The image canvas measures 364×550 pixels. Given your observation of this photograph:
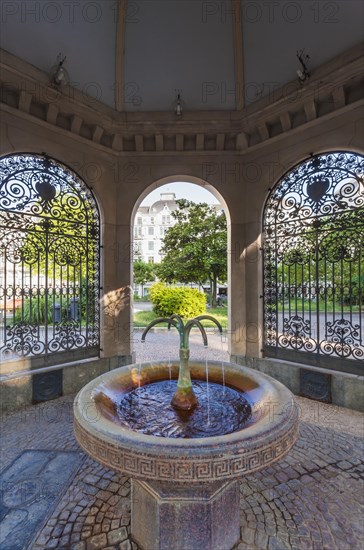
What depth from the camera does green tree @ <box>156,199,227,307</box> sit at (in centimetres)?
1819

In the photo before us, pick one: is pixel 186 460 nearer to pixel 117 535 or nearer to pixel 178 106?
pixel 117 535

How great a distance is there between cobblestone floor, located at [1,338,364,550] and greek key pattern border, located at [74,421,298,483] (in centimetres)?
102

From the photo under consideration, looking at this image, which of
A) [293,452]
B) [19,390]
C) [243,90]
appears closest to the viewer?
[293,452]

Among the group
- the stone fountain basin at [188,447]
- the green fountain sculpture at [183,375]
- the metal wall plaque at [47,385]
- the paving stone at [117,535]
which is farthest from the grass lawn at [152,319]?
the stone fountain basin at [188,447]

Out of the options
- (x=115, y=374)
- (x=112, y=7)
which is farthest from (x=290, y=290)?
(x=112, y=7)

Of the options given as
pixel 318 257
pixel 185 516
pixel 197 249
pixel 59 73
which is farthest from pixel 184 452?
pixel 197 249

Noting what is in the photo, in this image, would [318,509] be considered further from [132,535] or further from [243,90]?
[243,90]

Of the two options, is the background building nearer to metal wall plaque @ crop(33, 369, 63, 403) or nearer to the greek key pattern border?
metal wall plaque @ crop(33, 369, 63, 403)

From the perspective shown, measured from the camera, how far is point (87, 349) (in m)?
5.35

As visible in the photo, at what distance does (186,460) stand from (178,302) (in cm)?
1168

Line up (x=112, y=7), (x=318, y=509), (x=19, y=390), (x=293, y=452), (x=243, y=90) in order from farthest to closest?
1. (x=243, y=90)
2. (x=112, y=7)
3. (x=19, y=390)
4. (x=293, y=452)
5. (x=318, y=509)

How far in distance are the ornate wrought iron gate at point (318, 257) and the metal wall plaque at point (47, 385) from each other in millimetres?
4020

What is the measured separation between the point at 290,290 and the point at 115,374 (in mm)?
3786

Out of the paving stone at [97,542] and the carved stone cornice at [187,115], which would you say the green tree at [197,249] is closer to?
the carved stone cornice at [187,115]
